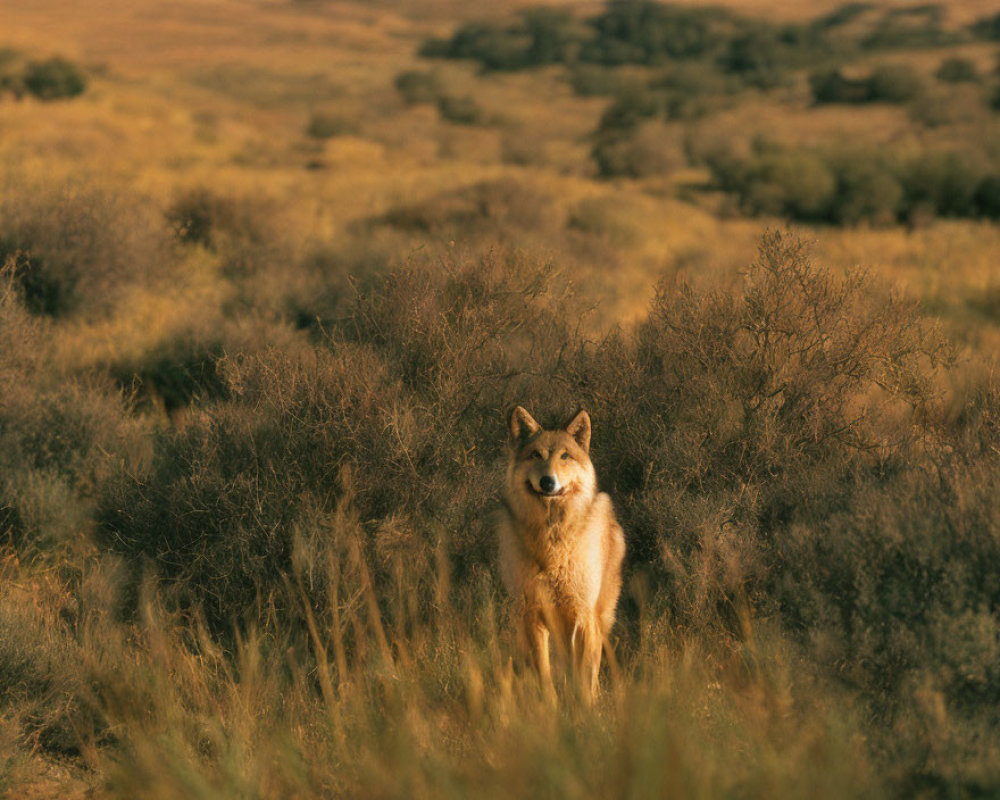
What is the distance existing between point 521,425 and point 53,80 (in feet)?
103

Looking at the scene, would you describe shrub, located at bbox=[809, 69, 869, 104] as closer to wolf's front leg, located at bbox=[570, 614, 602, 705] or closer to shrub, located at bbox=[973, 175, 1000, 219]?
shrub, located at bbox=[973, 175, 1000, 219]

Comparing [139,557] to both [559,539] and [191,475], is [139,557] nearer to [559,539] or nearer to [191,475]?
[191,475]

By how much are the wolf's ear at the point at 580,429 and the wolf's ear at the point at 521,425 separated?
0.55ft

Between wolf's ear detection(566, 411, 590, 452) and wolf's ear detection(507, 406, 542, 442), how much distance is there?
→ 0.17 meters

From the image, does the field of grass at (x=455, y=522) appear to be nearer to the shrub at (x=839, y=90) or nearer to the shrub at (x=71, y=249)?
the shrub at (x=71, y=249)

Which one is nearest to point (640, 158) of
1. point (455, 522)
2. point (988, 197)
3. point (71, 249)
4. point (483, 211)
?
point (988, 197)

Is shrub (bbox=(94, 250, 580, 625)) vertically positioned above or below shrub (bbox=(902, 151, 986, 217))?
below

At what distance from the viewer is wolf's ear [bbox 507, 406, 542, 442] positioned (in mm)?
4359

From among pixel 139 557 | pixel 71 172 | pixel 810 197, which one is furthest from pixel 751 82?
pixel 139 557

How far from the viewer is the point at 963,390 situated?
695cm

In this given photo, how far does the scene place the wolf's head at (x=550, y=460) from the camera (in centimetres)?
402

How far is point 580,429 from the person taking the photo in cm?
441

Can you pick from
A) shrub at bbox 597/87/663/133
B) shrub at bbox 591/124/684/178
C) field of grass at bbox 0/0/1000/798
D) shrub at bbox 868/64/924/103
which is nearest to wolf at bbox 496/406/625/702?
field of grass at bbox 0/0/1000/798

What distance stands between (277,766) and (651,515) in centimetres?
264
